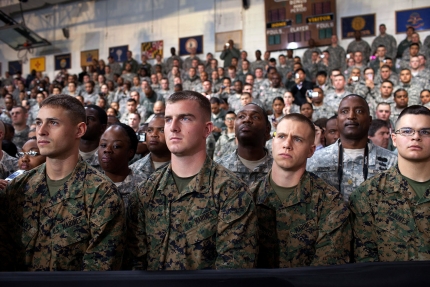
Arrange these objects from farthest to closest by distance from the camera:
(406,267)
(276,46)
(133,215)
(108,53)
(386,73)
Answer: (108,53) → (276,46) → (386,73) → (133,215) → (406,267)

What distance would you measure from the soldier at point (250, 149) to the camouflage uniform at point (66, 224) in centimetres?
149

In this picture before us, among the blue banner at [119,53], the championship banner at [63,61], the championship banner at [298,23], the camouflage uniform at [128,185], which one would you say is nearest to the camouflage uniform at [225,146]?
the camouflage uniform at [128,185]

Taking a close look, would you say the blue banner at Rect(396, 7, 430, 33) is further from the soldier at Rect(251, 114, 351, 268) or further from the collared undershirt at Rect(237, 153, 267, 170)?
the soldier at Rect(251, 114, 351, 268)

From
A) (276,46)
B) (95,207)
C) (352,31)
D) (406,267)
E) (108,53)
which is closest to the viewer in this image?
(406,267)

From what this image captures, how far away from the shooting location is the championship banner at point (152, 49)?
13.4 metres

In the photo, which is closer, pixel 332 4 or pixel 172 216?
pixel 172 216

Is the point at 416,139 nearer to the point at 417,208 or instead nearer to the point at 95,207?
the point at 417,208

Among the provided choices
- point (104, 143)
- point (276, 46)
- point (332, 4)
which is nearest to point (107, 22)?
point (276, 46)

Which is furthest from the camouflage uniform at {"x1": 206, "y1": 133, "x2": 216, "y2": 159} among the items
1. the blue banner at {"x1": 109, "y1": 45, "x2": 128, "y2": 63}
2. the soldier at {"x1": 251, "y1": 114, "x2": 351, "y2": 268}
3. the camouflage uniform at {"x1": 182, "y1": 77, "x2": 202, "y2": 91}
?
the blue banner at {"x1": 109, "y1": 45, "x2": 128, "y2": 63}

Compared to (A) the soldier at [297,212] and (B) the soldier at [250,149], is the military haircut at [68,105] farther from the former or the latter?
(B) the soldier at [250,149]

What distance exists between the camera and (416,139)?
2264 mm

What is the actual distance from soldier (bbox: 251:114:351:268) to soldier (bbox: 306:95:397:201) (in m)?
0.80

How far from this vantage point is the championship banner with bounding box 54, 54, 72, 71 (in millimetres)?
15188

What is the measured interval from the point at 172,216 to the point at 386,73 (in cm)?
653
